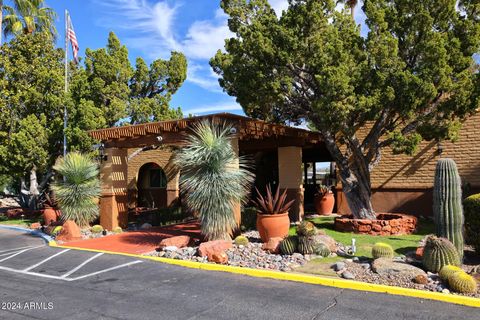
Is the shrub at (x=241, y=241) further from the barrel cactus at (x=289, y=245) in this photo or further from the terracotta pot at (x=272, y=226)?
the barrel cactus at (x=289, y=245)

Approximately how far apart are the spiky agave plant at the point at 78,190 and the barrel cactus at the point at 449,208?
10637 mm

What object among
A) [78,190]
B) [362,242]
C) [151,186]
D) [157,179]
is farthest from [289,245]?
[151,186]

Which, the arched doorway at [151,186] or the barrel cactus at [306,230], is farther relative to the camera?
the arched doorway at [151,186]

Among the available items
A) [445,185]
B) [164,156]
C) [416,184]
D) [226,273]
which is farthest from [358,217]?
[164,156]

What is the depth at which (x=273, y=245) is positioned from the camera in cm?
906

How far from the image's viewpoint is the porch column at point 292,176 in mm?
14602

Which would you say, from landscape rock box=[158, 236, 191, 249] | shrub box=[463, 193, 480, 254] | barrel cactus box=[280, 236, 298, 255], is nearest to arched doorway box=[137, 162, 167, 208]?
landscape rock box=[158, 236, 191, 249]

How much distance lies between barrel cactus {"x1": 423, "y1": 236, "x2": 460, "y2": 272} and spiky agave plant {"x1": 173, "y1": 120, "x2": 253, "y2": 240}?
14.7 ft

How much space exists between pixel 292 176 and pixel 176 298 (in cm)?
911

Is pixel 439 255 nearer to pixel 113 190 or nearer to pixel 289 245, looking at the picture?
pixel 289 245

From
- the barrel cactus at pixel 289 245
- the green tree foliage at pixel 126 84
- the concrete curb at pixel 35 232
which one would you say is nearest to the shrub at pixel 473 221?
the barrel cactus at pixel 289 245

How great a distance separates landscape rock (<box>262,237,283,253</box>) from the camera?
8.97 metres

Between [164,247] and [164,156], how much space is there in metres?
14.6

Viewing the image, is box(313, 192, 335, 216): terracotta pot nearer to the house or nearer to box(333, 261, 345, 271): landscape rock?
the house
